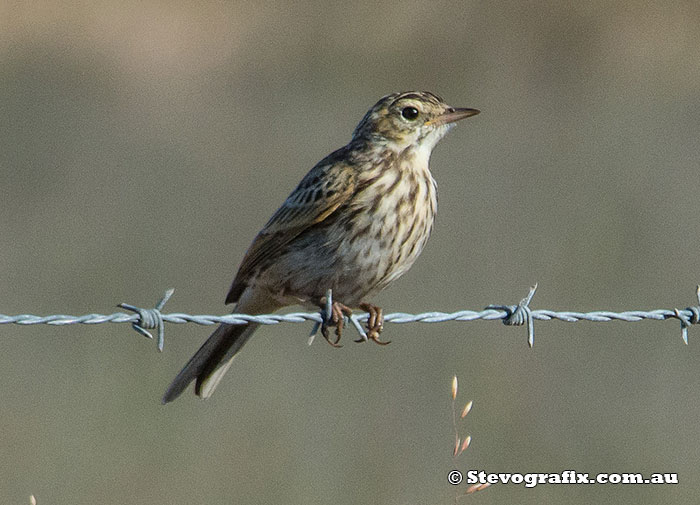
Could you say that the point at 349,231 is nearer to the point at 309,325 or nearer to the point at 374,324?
the point at 374,324

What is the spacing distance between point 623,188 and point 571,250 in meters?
1.46

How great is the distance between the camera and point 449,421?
813cm

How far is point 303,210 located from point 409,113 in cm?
92

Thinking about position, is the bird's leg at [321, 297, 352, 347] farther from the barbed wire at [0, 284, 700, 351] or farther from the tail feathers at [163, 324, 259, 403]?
the tail feathers at [163, 324, 259, 403]

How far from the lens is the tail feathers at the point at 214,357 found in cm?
666

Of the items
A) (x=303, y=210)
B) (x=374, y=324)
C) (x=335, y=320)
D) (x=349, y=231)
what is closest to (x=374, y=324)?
(x=374, y=324)

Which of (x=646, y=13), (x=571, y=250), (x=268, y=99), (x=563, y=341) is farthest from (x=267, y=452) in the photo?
(x=646, y=13)

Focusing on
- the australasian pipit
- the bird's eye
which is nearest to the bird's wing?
the australasian pipit

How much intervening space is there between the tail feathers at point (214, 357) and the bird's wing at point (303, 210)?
0.33 m

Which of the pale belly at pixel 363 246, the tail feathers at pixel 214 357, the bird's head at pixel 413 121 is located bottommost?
the tail feathers at pixel 214 357

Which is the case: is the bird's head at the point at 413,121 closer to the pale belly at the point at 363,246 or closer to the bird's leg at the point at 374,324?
the pale belly at the point at 363,246

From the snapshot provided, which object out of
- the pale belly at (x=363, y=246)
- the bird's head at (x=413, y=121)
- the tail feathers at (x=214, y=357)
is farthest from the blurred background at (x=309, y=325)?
the bird's head at (x=413, y=121)

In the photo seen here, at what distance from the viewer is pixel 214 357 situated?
6730mm

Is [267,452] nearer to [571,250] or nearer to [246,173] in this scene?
[571,250]
